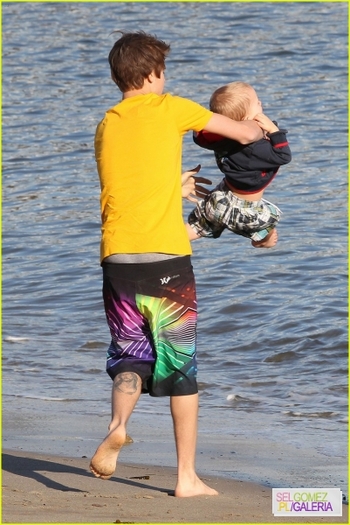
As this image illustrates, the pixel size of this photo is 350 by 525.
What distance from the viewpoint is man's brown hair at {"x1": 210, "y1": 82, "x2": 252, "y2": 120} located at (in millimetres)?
4508

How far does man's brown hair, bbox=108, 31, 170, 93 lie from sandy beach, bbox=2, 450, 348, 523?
66.6 inches

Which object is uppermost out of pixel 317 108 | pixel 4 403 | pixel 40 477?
pixel 40 477

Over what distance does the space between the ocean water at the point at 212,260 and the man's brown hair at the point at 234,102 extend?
1.71 meters

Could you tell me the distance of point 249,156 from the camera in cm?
452

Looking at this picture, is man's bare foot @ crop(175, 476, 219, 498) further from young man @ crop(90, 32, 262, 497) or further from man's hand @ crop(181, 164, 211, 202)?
man's hand @ crop(181, 164, 211, 202)

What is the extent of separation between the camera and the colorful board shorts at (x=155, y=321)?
14.2 feet

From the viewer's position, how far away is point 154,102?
4285 millimetres

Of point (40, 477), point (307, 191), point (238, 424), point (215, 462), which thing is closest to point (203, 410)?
point (238, 424)

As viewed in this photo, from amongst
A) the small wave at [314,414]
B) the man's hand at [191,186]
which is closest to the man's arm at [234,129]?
the man's hand at [191,186]

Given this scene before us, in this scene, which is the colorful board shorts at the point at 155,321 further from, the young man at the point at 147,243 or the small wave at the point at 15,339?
the small wave at the point at 15,339

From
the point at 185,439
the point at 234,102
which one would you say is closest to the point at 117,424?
the point at 185,439

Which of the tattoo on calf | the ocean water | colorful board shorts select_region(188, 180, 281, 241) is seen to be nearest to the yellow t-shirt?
colorful board shorts select_region(188, 180, 281, 241)

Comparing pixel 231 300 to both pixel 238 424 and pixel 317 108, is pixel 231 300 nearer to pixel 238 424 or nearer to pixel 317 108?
pixel 238 424

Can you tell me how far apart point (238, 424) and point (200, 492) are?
1.68 metres
